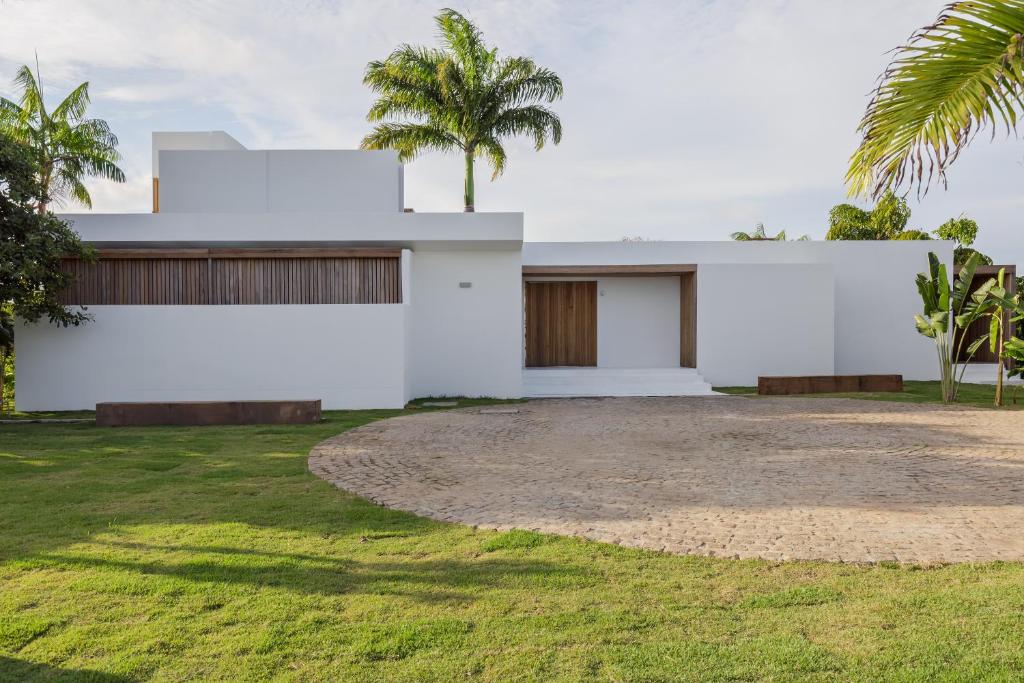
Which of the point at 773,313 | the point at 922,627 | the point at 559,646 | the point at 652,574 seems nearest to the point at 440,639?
the point at 559,646

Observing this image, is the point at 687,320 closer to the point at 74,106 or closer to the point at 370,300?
the point at 370,300

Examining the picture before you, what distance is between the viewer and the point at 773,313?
18375 mm

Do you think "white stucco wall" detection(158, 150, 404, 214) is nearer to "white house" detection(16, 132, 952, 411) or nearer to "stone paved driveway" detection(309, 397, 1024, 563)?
"white house" detection(16, 132, 952, 411)

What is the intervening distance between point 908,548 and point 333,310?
37.6 feet

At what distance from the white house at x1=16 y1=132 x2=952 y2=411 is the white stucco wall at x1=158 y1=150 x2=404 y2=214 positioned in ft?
0.15

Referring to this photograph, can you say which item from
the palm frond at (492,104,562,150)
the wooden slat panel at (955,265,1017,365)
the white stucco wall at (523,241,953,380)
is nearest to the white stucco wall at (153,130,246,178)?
the palm frond at (492,104,562,150)

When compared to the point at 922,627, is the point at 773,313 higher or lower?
higher

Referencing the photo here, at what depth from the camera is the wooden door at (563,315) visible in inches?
813

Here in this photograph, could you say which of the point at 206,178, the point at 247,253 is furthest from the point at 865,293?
the point at 206,178

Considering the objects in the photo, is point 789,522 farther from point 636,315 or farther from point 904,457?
point 636,315

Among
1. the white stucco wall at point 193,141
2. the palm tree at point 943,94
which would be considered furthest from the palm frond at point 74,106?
the palm tree at point 943,94

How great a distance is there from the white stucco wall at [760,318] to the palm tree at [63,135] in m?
24.0

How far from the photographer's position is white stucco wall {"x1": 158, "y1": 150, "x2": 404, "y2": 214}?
17203mm

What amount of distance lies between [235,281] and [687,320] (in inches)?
466
